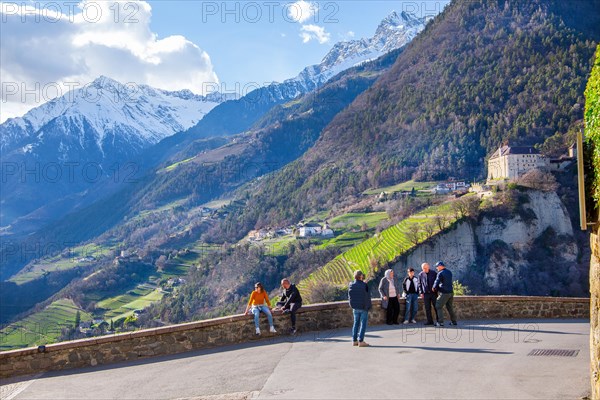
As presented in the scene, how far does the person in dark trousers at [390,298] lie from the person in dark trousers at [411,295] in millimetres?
264

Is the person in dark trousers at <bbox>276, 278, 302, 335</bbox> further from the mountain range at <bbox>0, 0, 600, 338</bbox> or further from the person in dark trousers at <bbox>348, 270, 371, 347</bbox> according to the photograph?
the mountain range at <bbox>0, 0, 600, 338</bbox>

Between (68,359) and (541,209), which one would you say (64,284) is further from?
(68,359)

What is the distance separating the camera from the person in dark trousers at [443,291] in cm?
1573

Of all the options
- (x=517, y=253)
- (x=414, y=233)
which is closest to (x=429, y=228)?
(x=414, y=233)

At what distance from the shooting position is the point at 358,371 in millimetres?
11492

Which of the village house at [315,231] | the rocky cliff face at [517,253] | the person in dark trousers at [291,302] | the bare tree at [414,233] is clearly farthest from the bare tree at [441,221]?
the person in dark trousers at [291,302]

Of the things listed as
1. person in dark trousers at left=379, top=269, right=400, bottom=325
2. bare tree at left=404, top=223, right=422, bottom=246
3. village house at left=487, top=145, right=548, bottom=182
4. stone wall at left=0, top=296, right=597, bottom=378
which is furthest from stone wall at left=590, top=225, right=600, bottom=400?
village house at left=487, top=145, right=548, bottom=182

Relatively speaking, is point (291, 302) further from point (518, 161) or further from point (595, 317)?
point (518, 161)

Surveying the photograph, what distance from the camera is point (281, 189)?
18275 centimetres

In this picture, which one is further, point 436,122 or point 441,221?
point 436,122

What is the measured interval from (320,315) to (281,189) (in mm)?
166618

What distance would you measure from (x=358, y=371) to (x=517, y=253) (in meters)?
84.9

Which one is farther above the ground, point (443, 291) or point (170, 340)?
point (443, 291)

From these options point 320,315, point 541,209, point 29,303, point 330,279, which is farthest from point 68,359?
point 29,303
